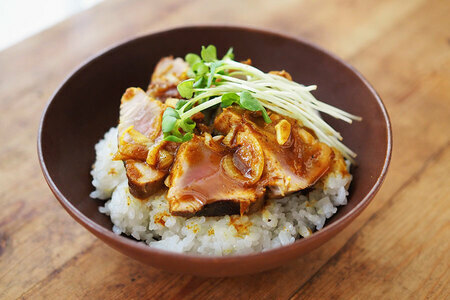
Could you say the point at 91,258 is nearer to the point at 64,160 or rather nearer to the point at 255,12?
the point at 64,160

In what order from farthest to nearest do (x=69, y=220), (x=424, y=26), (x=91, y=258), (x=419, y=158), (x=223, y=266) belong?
(x=424, y=26)
(x=419, y=158)
(x=69, y=220)
(x=91, y=258)
(x=223, y=266)

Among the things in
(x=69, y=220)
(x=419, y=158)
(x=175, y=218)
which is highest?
(x=175, y=218)

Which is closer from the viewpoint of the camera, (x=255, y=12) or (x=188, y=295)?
(x=188, y=295)

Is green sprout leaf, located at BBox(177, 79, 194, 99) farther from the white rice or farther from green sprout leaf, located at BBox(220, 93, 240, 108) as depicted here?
the white rice

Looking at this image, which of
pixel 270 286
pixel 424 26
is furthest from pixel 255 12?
pixel 270 286

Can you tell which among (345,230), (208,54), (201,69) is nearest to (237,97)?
(201,69)

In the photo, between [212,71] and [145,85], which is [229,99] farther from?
[145,85]

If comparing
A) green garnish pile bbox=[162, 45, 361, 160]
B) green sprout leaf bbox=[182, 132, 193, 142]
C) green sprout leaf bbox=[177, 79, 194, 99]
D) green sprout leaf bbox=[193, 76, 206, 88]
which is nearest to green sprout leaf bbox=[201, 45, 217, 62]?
green garnish pile bbox=[162, 45, 361, 160]
